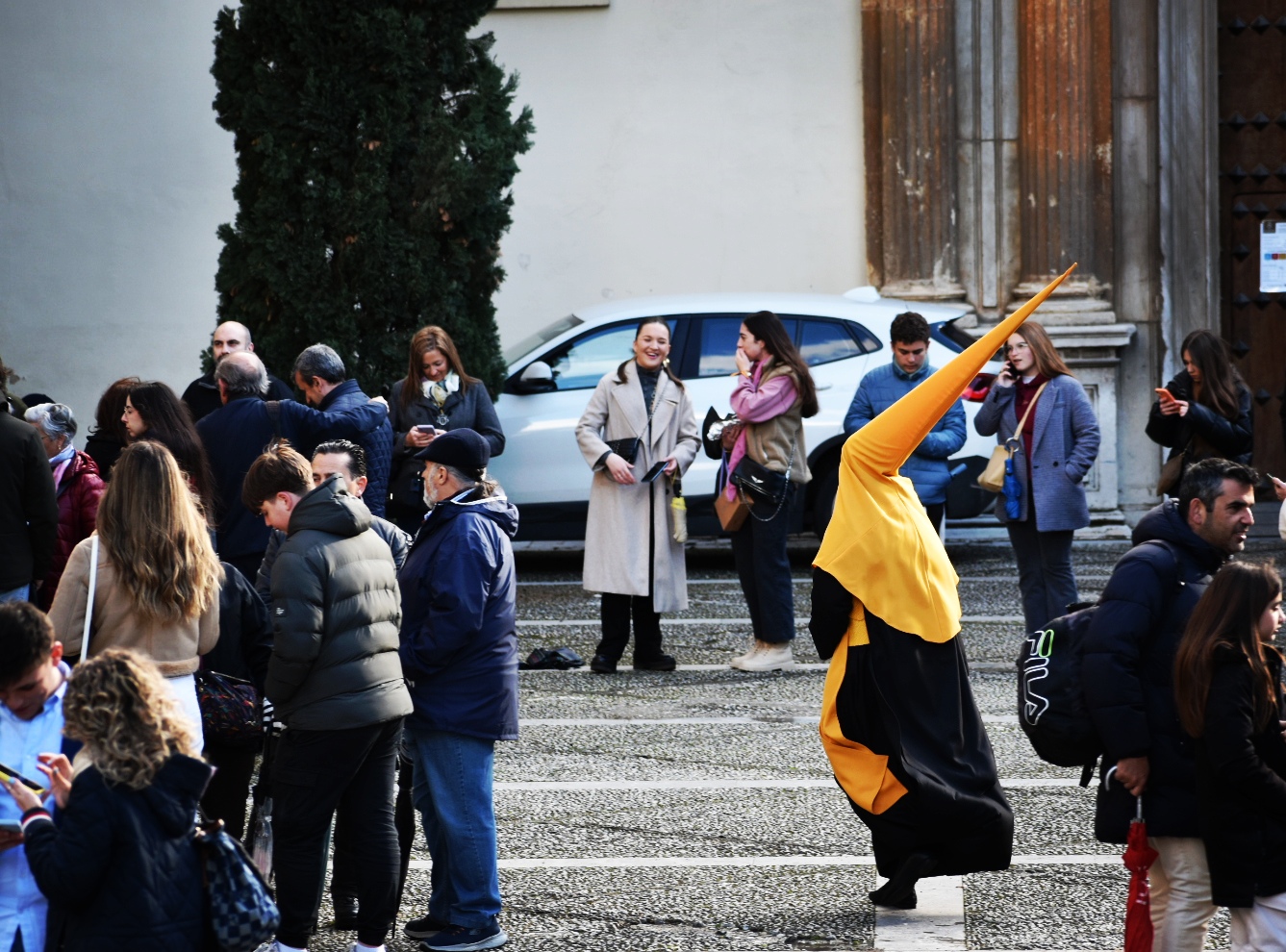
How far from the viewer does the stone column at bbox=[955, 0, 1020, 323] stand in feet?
48.9

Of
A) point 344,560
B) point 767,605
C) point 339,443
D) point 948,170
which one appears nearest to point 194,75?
point 948,170

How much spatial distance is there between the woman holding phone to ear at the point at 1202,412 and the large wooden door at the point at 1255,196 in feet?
21.1

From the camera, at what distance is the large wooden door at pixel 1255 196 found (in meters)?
15.1

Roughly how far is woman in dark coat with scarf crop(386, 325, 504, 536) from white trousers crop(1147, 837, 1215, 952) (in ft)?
19.5

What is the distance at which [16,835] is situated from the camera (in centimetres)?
391

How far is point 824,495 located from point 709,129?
→ 189 inches

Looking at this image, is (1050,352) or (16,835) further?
(1050,352)

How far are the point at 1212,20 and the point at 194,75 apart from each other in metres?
8.69

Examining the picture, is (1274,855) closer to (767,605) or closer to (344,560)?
(344,560)

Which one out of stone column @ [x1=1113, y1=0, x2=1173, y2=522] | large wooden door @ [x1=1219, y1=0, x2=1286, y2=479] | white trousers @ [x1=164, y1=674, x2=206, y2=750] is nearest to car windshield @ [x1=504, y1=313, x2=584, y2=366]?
stone column @ [x1=1113, y1=0, x2=1173, y2=522]

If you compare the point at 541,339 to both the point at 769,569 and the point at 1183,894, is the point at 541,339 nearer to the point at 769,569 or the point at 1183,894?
the point at 769,569

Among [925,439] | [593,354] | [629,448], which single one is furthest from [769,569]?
[593,354]

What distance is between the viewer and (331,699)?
4715mm

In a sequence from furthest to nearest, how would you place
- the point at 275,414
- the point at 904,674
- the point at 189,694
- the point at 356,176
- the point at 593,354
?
1. the point at 593,354
2. the point at 356,176
3. the point at 275,414
4. the point at 904,674
5. the point at 189,694
